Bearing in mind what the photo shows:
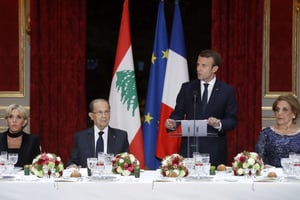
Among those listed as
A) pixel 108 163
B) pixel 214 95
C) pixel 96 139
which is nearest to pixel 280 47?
pixel 214 95

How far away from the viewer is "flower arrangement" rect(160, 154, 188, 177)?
14.2 ft

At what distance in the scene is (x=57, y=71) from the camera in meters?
7.29

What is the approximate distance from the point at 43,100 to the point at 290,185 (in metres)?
3.80

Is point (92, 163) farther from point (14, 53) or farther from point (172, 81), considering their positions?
point (14, 53)

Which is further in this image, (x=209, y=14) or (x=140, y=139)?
(x=209, y=14)

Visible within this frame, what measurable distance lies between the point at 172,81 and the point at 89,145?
2.00m

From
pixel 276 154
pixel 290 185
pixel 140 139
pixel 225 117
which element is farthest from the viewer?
pixel 140 139

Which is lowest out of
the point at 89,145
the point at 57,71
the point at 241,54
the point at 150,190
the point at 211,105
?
the point at 150,190

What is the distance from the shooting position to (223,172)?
4641mm

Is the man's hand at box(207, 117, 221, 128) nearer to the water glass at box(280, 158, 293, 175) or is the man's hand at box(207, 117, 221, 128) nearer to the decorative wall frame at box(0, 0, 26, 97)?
the water glass at box(280, 158, 293, 175)

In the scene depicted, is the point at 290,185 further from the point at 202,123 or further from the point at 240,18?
the point at 240,18

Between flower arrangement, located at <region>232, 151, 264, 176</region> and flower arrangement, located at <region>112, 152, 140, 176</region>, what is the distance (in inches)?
25.7

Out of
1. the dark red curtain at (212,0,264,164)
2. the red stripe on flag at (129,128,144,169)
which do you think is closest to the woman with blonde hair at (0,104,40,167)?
the red stripe on flag at (129,128,144,169)

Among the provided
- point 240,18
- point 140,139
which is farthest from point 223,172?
point 240,18
